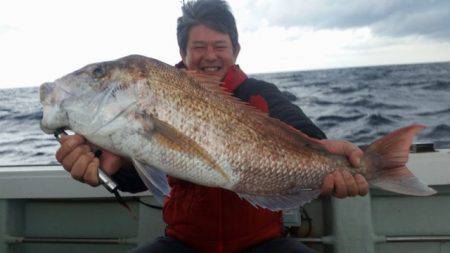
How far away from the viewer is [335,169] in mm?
2658

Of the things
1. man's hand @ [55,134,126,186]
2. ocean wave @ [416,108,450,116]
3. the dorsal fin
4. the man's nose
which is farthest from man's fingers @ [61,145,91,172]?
ocean wave @ [416,108,450,116]

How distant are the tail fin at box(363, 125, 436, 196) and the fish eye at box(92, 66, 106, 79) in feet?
5.32

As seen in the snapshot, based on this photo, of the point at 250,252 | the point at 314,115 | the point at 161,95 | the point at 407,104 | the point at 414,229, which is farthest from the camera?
the point at 407,104

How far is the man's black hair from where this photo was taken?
12.0 ft

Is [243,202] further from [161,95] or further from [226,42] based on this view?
[226,42]

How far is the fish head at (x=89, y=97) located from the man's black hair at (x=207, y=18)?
4.51ft

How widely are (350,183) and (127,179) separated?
58.4 inches

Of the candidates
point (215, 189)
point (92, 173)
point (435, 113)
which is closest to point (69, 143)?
point (92, 173)

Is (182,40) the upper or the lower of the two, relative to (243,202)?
upper

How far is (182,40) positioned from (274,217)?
1680 millimetres

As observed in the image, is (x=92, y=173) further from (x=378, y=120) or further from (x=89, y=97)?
(x=378, y=120)

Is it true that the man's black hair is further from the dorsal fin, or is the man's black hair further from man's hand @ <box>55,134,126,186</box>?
man's hand @ <box>55,134,126,186</box>

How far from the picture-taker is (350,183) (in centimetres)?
266

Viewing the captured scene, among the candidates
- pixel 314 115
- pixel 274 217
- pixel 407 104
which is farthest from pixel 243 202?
pixel 407 104
